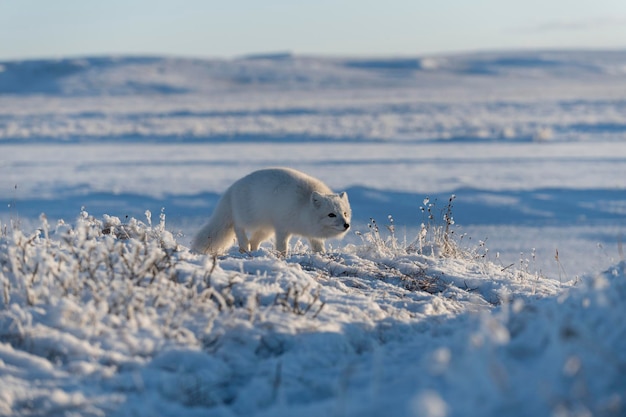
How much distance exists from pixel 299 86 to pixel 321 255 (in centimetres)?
5513

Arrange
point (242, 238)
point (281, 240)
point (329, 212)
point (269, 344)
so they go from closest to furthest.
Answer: point (269, 344) < point (329, 212) < point (281, 240) < point (242, 238)

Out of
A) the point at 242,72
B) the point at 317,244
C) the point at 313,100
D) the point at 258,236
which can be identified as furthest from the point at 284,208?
the point at 242,72

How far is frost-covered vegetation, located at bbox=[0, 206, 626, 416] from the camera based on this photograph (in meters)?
2.34

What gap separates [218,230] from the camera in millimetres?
6992

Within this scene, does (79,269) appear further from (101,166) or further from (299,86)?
(299,86)

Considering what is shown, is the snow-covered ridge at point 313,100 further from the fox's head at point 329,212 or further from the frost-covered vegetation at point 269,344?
the frost-covered vegetation at point 269,344

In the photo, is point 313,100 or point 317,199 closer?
point 317,199

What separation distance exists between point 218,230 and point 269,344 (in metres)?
3.62

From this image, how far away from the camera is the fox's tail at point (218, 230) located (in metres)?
6.90

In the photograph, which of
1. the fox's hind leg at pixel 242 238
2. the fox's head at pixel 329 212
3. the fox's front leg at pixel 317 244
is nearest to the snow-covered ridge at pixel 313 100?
the fox's front leg at pixel 317 244

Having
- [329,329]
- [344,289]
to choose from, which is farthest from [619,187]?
[329,329]

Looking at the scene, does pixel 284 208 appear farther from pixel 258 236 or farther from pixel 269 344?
pixel 269 344

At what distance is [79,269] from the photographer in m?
3.87

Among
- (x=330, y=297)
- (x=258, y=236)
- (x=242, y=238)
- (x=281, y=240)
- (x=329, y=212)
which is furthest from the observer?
(x=258, y=236)
